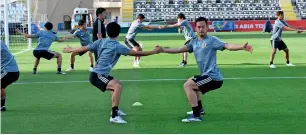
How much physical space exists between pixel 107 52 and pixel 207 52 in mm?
1715

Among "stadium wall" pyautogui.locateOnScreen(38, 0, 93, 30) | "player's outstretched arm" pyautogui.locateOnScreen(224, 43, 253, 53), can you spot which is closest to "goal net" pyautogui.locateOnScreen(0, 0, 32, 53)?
→ "player's outstretched arm" pyautogui.locateOnScreen(224, 43, 253, 53)

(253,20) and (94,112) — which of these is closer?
(94,112)

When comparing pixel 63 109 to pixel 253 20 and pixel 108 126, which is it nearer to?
pixel 108 126

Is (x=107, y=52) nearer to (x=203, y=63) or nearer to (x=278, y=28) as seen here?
(x=203, y=63)

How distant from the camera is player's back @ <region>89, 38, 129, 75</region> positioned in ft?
33.9

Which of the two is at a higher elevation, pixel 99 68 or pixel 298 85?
pixel 99 68

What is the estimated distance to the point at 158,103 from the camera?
488 inches

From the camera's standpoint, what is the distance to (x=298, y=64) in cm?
2147

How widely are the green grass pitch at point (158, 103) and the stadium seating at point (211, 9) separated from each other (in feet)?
152

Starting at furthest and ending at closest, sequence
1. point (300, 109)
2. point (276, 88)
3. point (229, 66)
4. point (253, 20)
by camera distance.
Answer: point (253, 20)
point (229, 66)
point (276, 88)
point (300, 109)

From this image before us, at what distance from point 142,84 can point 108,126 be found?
6.15 meters

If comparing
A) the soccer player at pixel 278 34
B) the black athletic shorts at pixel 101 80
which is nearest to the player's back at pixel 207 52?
the black athletic shorts at pixel 101 80

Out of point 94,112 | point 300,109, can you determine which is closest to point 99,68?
point 94,112

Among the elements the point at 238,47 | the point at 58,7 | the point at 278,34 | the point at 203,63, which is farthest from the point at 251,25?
the point at 238,47
